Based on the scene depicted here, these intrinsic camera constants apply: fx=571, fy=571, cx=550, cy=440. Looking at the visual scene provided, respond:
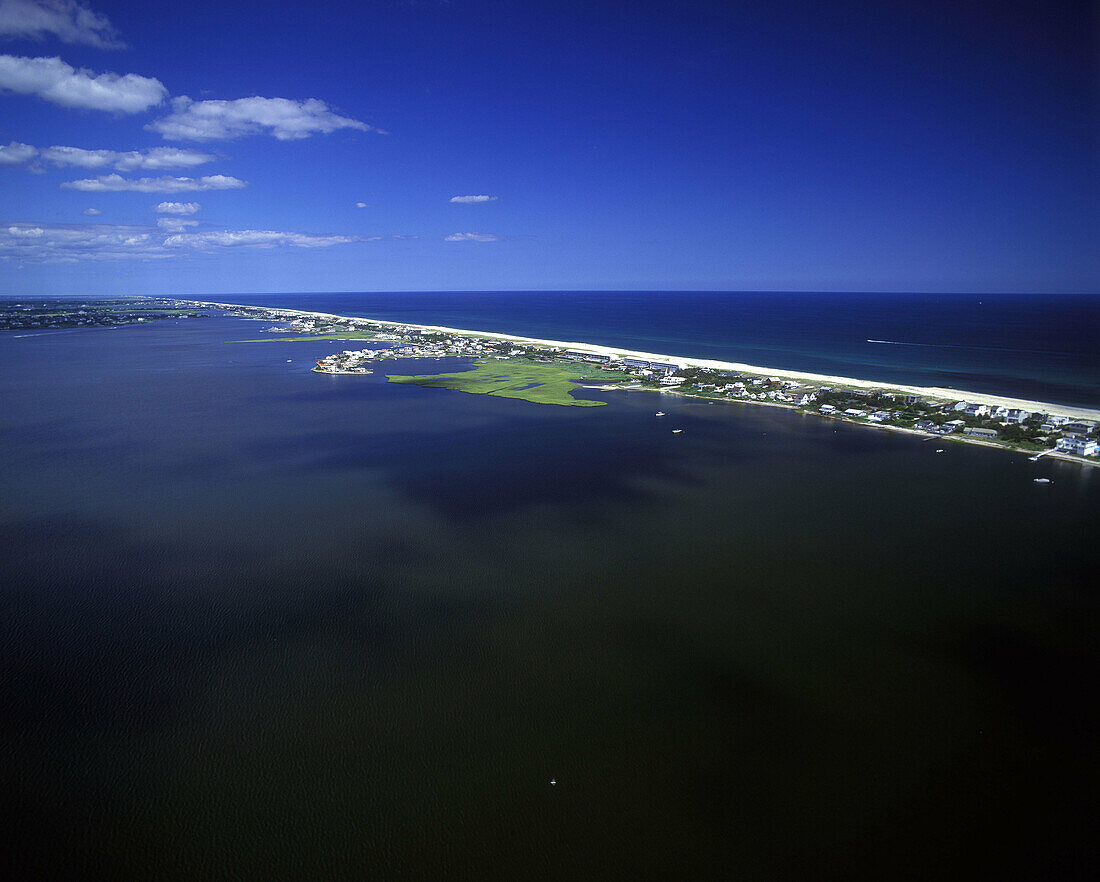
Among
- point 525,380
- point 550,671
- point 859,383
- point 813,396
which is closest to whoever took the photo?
point 550,671

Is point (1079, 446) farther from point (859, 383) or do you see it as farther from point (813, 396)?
point (859, 383)

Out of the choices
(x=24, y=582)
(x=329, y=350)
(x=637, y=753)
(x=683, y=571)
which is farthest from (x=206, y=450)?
(x=329, y=350)

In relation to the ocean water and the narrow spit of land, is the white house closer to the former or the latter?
→ the narrow spit of land

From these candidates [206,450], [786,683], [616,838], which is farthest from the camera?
[206,450]

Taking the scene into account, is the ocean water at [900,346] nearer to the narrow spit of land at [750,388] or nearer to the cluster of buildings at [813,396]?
the narrow spit of land at [750,388]

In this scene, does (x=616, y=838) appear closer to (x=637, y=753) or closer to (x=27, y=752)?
(x=637, y=753)

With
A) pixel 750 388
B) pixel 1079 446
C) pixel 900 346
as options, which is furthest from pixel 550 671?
pixel 900 346

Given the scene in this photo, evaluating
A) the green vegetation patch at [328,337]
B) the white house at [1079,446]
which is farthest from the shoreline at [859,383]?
the green vegetation patch at [328,337]
